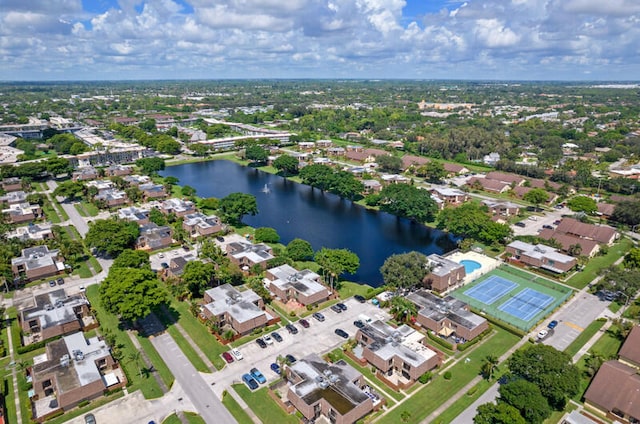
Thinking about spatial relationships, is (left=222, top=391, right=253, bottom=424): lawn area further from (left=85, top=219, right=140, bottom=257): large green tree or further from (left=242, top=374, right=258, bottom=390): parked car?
(left=85, top=219, right=140, bottom=257): large green tree

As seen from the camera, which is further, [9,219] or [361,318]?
[9,219]

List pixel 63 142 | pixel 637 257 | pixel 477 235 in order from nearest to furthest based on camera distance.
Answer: pixel 637 257 < pixel 477 235 < pixel 63 142

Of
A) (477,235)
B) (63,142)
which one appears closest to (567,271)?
(477,235)

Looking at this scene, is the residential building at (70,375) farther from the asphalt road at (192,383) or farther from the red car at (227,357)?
the red car at (227,357)

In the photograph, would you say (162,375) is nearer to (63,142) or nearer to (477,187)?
(477,187)

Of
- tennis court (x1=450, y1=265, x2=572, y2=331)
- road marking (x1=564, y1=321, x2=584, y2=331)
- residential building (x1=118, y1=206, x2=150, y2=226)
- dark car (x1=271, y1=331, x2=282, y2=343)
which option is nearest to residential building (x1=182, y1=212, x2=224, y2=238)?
residential building (x1=118, y1=206, x2=150, y2=226)

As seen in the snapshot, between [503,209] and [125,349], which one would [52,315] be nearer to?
[125,349]
